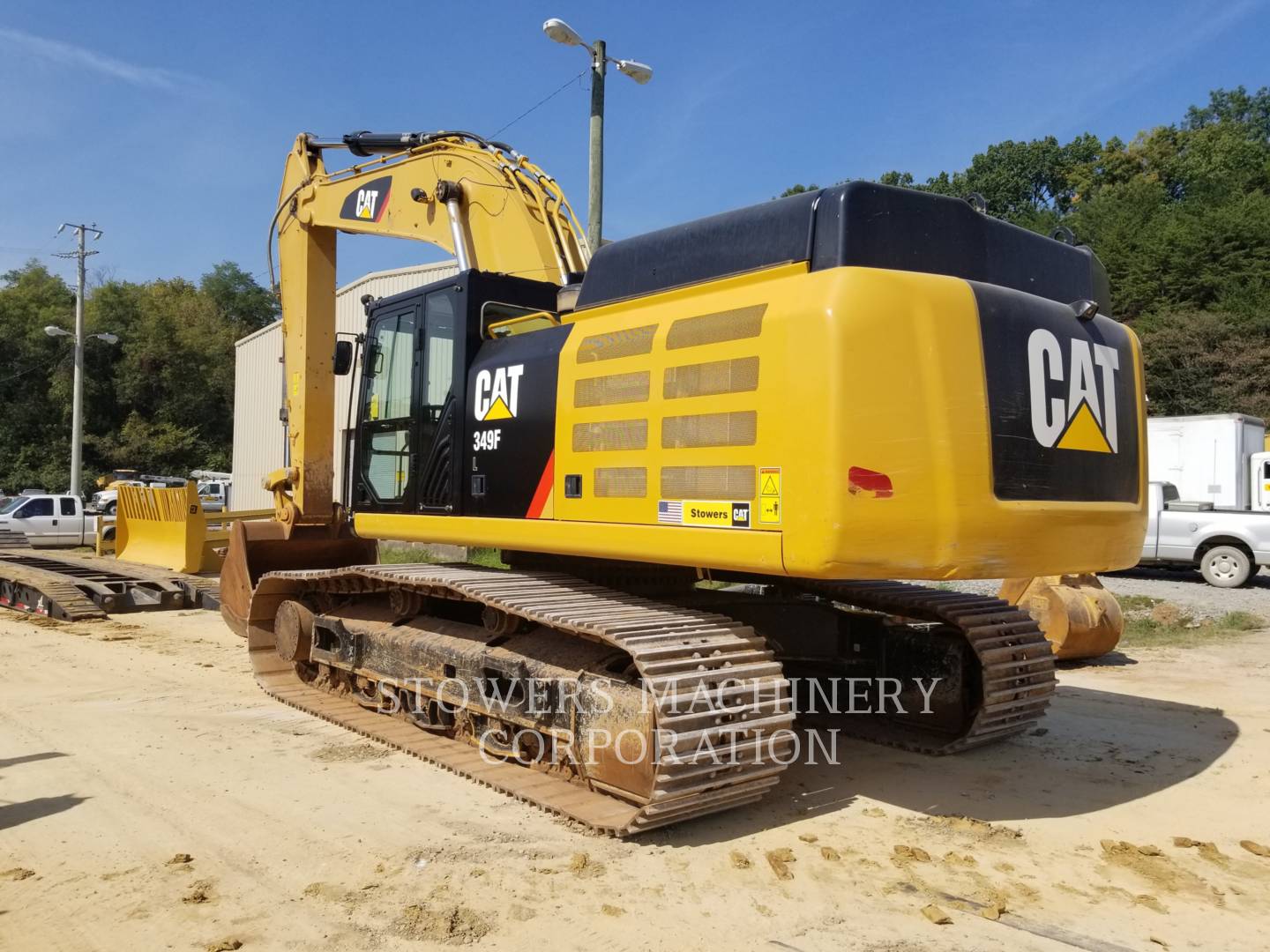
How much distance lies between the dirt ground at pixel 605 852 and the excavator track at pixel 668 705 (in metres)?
0.14

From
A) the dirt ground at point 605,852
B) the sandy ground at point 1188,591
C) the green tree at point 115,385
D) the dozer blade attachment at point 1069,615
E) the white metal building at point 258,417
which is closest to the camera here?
the dirt ground at point 605,852

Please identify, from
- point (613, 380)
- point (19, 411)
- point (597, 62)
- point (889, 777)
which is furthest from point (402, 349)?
point (19, 411)

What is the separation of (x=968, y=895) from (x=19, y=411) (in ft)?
176

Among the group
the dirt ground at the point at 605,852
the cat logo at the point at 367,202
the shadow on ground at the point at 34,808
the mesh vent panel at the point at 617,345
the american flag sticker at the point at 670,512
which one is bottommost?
the dirt ground at the point at 605,852

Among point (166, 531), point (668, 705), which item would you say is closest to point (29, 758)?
point (668, 705)

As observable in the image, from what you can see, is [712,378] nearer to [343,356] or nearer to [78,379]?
[343,356]

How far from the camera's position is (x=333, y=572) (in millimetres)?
6691

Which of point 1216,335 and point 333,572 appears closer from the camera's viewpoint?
point 333,572

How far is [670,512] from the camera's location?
4.61 m

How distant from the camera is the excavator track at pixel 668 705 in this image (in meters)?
4.22

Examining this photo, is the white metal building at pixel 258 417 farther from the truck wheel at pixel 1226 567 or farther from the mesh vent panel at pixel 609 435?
the mesh vent panel at pixel 609 435

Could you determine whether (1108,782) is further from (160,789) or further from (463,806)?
(160,789)

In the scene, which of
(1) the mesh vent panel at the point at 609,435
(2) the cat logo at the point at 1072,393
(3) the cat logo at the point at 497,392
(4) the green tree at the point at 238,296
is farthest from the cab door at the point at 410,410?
(4) the green tree at the point at 238,296

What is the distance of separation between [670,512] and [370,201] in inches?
182
